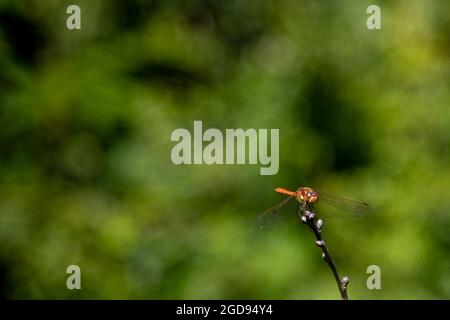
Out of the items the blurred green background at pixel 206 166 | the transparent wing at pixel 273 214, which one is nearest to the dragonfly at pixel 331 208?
the transparent wing at pixel 273 214

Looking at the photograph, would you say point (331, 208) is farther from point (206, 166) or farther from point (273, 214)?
point (206, 166)

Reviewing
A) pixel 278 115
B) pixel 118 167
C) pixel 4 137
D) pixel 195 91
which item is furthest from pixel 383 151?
pixel 4 137

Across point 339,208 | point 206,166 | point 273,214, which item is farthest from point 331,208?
point 206,166

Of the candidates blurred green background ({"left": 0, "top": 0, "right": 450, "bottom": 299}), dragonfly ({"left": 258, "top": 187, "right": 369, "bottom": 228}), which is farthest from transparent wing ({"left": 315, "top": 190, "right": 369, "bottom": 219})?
blurred green background ({"left": 0, "top": 0, "right": 450, "bottom": 299})

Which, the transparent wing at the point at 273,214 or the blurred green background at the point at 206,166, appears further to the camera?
the blurred green background at the point at 206,166

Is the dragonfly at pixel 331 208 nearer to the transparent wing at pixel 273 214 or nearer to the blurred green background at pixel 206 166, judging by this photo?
the transparent wing at pixel 273 214

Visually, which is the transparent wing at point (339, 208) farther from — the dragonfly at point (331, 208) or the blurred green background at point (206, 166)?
the blurred green background at point (206, 166)
